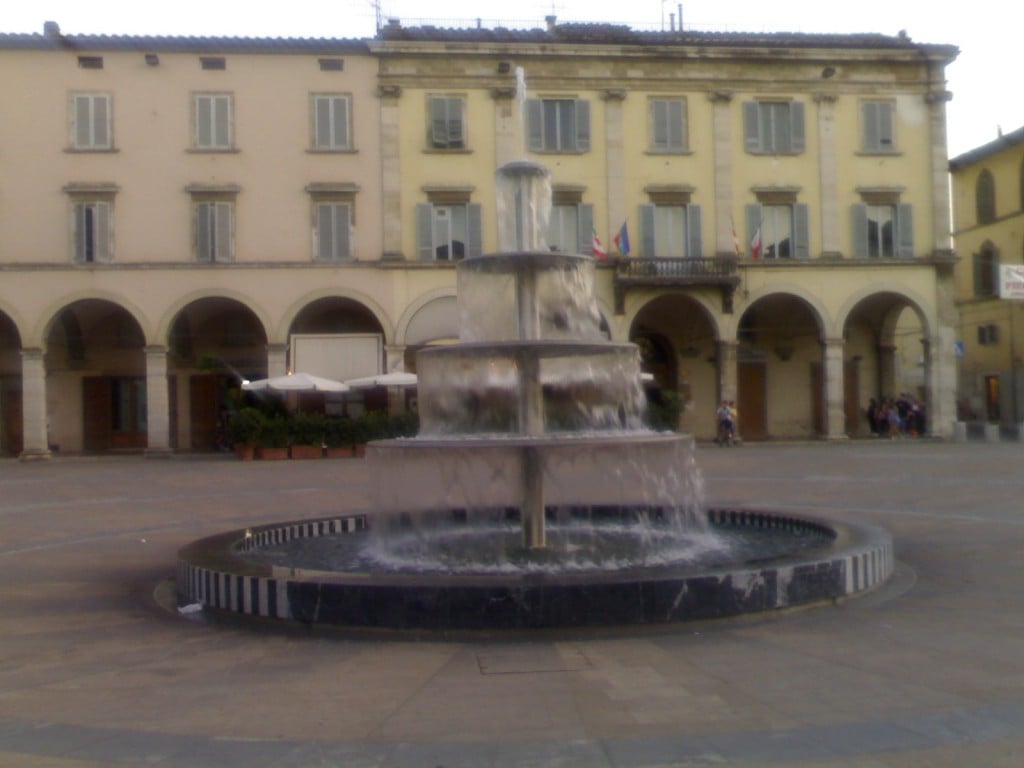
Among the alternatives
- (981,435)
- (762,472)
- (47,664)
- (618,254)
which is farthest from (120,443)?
(47,664)

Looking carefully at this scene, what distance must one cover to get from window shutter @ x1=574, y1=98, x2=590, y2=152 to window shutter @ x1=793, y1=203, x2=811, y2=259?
6302mm

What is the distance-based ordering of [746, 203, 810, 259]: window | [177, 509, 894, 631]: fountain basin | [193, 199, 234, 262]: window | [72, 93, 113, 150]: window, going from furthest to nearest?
[746, 203, 810, 259]: window < [193, 199, 234, 262]: window < [72, 93, 113, 150]: window < [177, 509, 894, 631]: fountain basin

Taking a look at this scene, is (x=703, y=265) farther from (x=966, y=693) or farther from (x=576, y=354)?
(x=966, y=693)

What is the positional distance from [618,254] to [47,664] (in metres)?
27.9

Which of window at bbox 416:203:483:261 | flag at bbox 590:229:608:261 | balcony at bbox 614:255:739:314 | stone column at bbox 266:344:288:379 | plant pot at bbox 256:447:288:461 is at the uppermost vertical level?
window at bbox 416:203:483:261

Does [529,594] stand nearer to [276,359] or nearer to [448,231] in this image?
[276,359]

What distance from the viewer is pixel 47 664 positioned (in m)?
7.09

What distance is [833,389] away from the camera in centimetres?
3512

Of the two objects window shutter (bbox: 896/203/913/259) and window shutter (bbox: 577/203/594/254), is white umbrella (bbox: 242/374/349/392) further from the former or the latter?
window shutter (bbox: 896/203/913/259)

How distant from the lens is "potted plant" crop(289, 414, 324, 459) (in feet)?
102

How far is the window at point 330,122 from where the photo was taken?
33281 millimetres

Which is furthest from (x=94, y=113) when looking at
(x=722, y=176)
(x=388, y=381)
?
(x=722, y=176)

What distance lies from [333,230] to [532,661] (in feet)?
90.4

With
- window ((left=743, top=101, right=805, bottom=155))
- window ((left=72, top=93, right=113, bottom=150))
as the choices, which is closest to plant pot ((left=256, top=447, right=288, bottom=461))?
window ((left=72, top=93, right=113, bottom=150))
